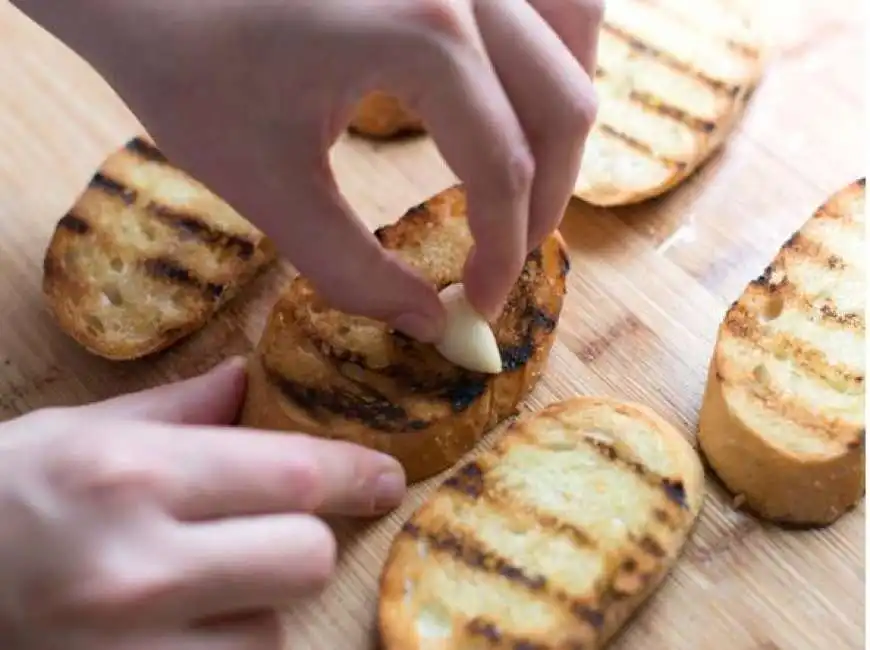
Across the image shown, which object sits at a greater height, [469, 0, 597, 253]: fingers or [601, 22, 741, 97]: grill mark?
[469, 0, 597, 253]: fingers

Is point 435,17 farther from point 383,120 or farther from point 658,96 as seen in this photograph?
point 658,96

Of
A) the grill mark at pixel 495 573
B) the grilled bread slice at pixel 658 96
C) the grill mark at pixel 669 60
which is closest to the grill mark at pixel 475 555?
the grill mark at pixel 495 573

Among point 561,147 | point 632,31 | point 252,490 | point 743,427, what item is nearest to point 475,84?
point 561,147

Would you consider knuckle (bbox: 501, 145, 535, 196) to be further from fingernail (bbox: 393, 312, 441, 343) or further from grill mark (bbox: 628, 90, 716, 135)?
grill mark (bbox: 628, 90, 716, 135)

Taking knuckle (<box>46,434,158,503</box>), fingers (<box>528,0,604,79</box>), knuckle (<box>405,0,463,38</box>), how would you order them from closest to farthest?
knuckle (<box>405,0,463,38</box>), knuckle (<box>46,434,158,503</box>), fingers (<box>528,0,604,79</box>)

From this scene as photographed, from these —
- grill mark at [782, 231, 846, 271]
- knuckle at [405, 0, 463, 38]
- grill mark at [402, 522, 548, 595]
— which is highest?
knuckle at [405, 0, 463, 38]

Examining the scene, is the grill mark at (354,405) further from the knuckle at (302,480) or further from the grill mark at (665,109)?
the grill mark at (665,109)

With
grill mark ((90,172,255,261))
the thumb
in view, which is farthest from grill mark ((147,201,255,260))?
the thumb
